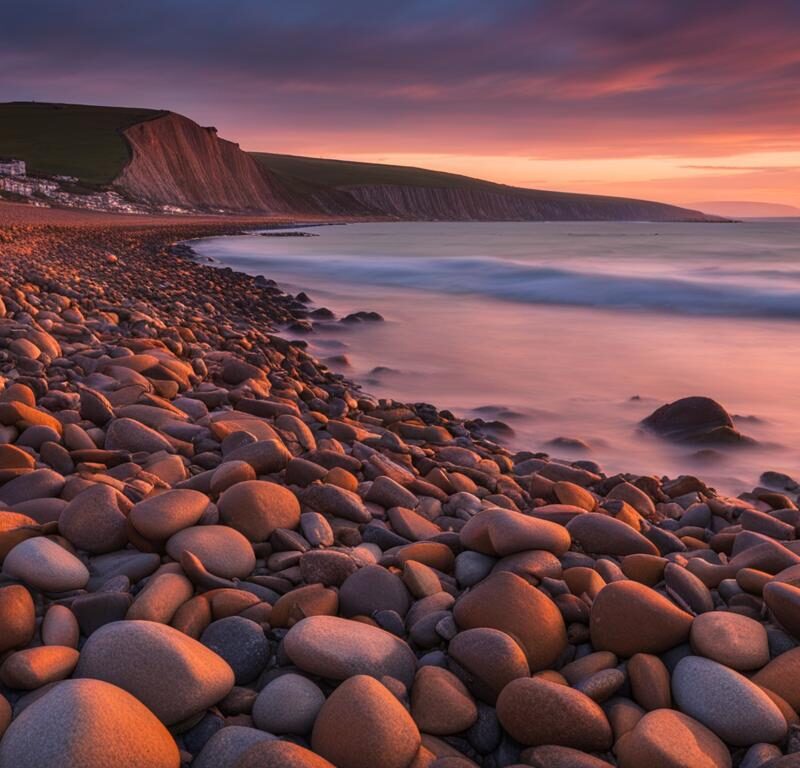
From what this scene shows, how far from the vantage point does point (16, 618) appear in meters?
1.85

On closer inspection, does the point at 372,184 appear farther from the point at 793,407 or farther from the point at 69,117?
the point at 793,407

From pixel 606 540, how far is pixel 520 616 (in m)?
0.84

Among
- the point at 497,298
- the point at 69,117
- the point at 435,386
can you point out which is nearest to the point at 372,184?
the point at 69,117

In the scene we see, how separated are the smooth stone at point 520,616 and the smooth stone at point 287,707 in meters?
0.51

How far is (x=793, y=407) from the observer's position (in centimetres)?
823

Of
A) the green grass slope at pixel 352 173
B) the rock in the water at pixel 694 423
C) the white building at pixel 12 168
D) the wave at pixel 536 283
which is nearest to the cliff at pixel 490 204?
the green grass slope at pixel 352 173

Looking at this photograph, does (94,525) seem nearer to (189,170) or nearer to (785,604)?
(785,604)

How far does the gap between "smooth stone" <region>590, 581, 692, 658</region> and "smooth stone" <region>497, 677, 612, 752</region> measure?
1.10 feet

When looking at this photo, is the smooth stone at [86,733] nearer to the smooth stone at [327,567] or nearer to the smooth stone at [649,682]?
the smooth stone at [327,567]

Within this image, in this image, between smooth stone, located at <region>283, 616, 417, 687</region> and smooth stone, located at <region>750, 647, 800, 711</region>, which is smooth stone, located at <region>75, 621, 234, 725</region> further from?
smooth stone, located at <region>750, 647, 800, 711</region>

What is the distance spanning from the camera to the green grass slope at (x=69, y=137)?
62.5 meters

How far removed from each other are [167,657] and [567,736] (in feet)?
3.05

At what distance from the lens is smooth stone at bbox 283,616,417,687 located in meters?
1.84

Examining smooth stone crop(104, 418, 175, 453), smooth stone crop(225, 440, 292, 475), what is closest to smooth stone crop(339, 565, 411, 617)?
smooth stone crop(225, 440, 292, 475)
